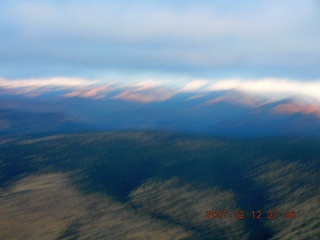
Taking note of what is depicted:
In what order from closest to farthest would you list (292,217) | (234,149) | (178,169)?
(292,217)
(178,169)
(234,149)

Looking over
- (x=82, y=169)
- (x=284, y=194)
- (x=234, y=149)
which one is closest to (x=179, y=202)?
(x=284, y=194)

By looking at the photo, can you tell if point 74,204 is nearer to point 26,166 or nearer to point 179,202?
point 179,202
